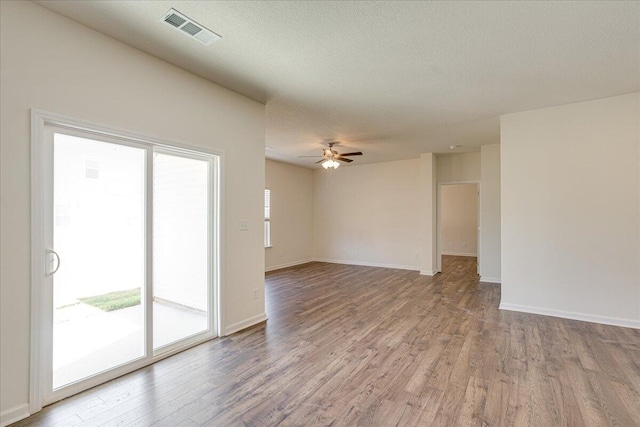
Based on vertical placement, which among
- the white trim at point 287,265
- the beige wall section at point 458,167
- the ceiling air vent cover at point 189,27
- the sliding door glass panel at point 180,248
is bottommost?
the white trim at point 287,265

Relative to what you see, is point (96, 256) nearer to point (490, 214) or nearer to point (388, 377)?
point (388, 377)

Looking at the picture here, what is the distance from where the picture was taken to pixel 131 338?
2695 millimetres

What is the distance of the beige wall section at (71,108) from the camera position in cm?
195

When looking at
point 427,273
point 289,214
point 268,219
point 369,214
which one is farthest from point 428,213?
point 268,219

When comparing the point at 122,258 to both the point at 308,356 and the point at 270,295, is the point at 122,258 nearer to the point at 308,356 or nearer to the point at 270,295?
the point at 308,356

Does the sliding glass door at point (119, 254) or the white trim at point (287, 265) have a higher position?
the sliding glass door at point (119, 254)

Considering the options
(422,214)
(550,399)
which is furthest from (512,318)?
(422,214)

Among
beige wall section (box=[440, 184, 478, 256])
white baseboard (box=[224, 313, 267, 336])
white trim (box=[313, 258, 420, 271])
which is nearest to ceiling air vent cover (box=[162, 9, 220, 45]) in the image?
white baseboard (box=[224, 313, 267, 336])

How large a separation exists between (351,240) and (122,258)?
6.51 meters

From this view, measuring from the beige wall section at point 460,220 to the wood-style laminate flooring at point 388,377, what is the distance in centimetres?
625

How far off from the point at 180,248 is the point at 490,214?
Result: 5.90m

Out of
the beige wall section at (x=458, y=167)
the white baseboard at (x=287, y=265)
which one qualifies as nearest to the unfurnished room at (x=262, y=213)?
the beige wall section at (x=458, y=167)

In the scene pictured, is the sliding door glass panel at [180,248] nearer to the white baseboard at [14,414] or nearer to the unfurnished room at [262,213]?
the unfurnished room at [262,213]

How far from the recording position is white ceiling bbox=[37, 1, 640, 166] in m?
2.11
